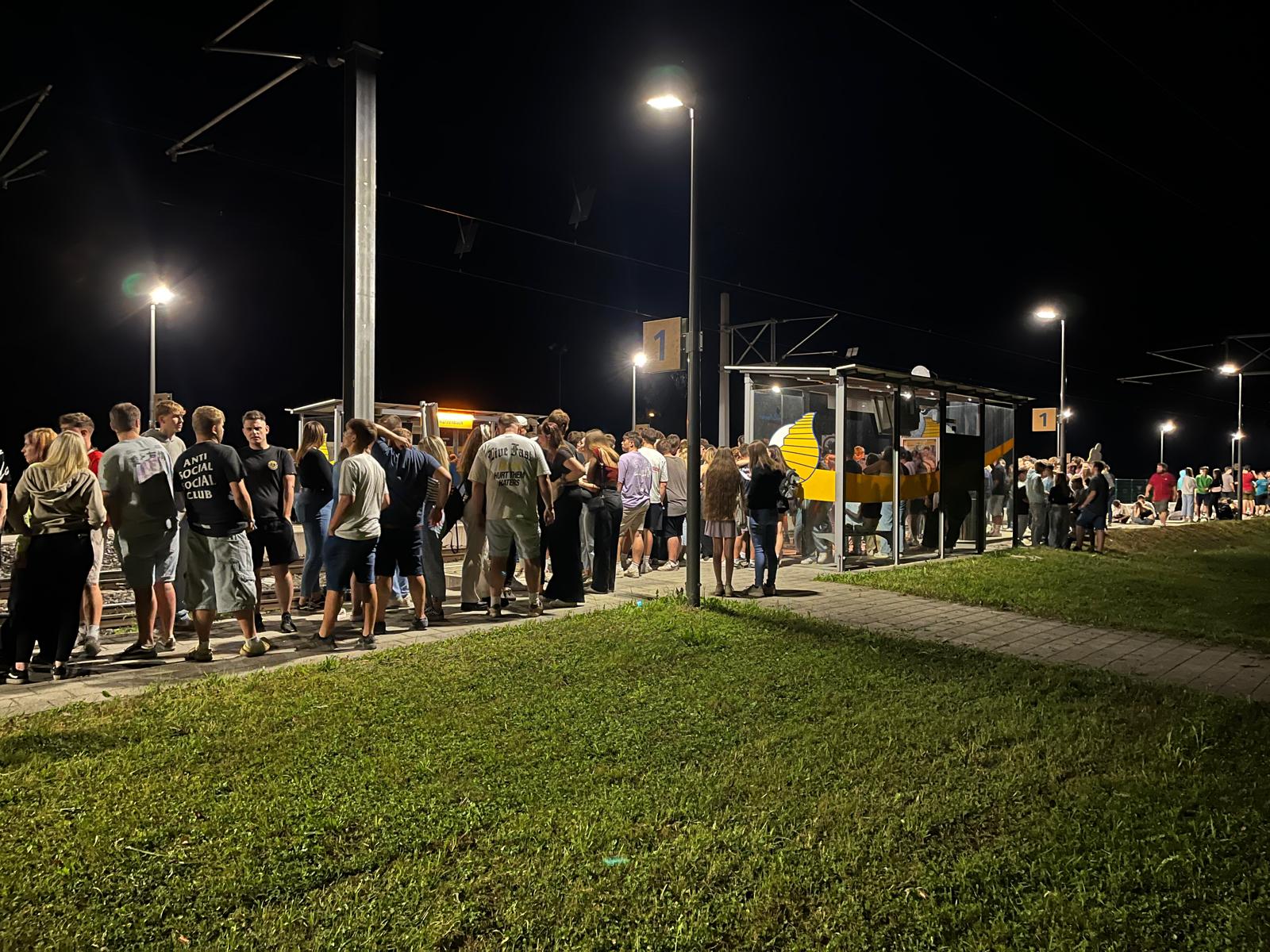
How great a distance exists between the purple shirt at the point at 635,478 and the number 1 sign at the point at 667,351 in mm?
1232

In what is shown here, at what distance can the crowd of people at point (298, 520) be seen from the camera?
5.91m

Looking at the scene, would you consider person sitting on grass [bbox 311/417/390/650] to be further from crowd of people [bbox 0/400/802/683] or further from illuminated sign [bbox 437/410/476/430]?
illuminated sign [bbox 437/410/476/430]

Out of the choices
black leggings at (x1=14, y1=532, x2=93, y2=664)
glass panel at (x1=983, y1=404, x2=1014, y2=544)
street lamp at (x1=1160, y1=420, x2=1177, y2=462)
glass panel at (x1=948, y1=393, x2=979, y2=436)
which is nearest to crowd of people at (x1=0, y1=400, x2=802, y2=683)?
black leggings at (x1=14, y1=532, x2=93, y2=664)

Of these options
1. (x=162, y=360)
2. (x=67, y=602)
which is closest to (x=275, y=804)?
(x=67, y=602)

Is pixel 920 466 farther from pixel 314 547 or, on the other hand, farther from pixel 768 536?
pixel 314 547

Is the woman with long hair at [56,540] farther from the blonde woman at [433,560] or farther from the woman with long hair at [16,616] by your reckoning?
the blonde woman at [433,560]

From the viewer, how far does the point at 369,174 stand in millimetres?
8820

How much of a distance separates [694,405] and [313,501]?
3.97 metres

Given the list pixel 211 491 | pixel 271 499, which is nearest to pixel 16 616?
pixel 211 491

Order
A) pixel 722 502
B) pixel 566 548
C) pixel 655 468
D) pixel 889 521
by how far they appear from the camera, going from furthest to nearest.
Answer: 1. pixel 889 521
2. pixel 655 468
3. pixel 722 502
4. pixel 566 548

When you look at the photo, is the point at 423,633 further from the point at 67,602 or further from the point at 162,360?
the point at 162,360

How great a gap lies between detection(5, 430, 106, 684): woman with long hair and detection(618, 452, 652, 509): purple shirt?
657cm

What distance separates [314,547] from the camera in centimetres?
888

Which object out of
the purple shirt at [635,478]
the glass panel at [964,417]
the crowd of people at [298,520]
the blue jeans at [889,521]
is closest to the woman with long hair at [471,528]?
the crowd of people at [298,520]
